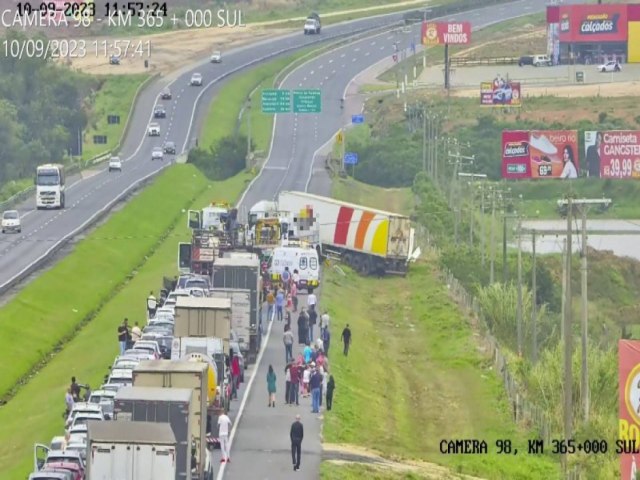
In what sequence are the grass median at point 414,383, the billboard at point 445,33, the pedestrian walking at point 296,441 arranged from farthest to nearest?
the billboard at point 445,33 < the grass median at point 414,383 < the pedestrian walking at point 296,441

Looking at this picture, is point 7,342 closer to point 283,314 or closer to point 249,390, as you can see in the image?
point 283,314

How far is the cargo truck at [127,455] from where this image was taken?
40750mm

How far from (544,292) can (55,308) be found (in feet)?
103

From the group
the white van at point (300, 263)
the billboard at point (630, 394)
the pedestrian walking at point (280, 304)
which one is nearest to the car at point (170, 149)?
the white van at point (300, 263)

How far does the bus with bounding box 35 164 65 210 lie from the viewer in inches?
4929

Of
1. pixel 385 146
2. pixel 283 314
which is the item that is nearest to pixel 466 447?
pixel 283 314

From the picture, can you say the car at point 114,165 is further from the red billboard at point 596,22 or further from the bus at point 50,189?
the red billboard at point 596,22

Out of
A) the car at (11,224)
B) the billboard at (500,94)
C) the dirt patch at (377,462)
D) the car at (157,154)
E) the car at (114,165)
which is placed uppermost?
the billboard at (500,94)

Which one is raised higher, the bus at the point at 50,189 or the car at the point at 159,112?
the car at the point at 159,112

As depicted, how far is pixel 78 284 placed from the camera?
315 ft

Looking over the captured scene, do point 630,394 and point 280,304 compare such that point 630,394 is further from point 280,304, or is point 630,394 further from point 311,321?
point 280,304

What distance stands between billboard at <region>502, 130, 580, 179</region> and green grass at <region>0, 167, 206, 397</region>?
26.5 m

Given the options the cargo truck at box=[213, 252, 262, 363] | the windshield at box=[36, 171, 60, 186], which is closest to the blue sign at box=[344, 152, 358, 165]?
the windshield at box=[36, 171, 60, 186]

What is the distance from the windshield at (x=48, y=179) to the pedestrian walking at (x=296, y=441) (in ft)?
253
